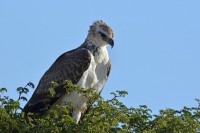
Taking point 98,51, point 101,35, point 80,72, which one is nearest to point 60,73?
point 80,72

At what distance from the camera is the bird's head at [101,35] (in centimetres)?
1672

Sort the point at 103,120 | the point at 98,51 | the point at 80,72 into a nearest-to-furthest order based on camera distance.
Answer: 1. the point at 103,120
2. the point at 80,72
3. the point at 98,51

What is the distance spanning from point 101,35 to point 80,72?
1500 mm

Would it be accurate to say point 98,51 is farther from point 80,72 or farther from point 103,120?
point 103,120

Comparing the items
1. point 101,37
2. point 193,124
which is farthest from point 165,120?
point 101,37

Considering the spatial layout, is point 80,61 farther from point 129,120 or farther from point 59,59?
point 129,120

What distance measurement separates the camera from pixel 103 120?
37.4 ft

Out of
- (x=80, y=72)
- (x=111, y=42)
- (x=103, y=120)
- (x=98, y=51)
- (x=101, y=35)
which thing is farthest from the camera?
(x=101, y=35)

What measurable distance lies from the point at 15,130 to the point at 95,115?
1.31 m

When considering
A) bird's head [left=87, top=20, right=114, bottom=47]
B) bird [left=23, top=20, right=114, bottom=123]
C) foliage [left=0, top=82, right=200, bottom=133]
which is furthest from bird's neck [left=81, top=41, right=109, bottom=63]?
foliage [left=0, top=82, right=200, bottom=133]

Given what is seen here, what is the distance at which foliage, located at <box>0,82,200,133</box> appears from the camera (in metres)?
11.5

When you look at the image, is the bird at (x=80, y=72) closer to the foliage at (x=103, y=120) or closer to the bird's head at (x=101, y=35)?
the bird's head at (x=101, y=35)

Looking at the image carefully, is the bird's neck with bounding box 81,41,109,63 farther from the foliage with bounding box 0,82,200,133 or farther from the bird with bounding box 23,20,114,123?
the foliage with bounding box 0,82,200,133

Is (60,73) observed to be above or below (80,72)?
above
